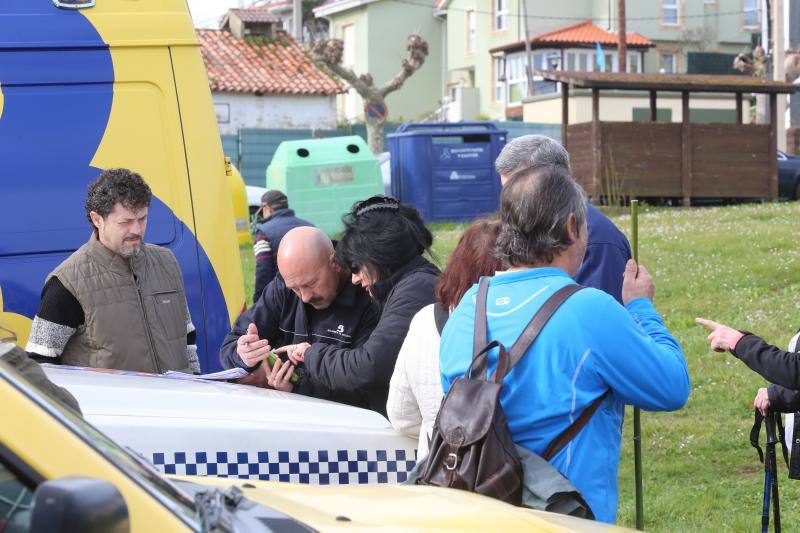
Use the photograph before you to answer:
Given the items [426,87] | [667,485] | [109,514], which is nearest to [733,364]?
[667,485]

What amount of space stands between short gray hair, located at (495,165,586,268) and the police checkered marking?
44.0 inches

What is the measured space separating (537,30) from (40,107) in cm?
5292

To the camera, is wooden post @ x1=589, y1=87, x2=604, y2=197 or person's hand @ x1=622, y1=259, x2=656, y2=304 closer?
person's hand @ x1=622, y1=259, x2=656, y2=304

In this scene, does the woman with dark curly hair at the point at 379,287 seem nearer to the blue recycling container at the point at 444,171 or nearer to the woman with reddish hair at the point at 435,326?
the woman with reddish hair at the point at 435,326

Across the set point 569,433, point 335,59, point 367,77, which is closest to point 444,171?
point 335,59

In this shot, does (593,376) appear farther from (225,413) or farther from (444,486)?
(225,413)

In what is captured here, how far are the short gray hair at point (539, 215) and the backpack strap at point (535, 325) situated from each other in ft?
0.57

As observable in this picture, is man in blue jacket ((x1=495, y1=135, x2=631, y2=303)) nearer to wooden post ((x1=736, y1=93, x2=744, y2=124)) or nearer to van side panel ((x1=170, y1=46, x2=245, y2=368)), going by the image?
van side panel ((x1=170, y1=46, x2=245, y2=368))

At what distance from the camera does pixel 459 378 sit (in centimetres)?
310

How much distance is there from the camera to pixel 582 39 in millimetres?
54688

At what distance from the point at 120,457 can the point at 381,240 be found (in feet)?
7.85

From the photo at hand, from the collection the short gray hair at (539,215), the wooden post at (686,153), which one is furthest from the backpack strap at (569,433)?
the wooden post at (686,153)

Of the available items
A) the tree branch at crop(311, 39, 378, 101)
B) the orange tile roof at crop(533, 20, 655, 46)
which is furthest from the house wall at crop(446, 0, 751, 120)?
the tree branch at crop(311, 39, 378, 101)

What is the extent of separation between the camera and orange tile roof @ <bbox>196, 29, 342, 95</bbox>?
1469 inches
